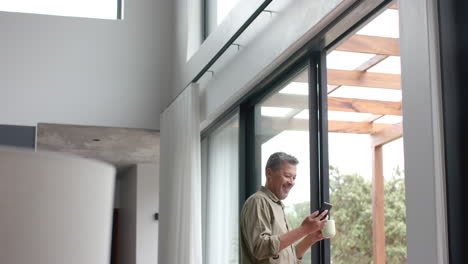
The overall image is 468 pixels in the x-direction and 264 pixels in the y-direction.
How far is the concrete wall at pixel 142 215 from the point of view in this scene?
9.36 meters

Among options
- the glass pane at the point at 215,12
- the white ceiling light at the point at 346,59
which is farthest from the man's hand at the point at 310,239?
the glass pane at the point at 215,12

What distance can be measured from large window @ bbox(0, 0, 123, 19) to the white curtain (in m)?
1.48

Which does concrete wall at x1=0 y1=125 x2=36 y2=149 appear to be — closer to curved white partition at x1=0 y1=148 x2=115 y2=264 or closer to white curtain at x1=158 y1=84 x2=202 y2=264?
white curtain at x1=158 y1=84 x2=202 y2=264

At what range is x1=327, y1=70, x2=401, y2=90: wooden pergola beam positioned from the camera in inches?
135

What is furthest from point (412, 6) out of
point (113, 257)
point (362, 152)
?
point (113, 257)

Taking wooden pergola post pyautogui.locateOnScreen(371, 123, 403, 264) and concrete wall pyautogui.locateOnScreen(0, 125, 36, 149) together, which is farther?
concrete wall pyautogui.locateOnScreen(0, 125, 36, 149)

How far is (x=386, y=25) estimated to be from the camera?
3.52 m

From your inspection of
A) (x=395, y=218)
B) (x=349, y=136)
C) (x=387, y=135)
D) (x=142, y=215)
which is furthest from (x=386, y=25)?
(x=142, y=215)

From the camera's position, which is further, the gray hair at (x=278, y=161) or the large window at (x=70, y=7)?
the large window at (x=70, y=7)

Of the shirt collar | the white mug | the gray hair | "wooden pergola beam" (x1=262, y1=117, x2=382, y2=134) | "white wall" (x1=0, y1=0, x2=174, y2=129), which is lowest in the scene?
the white mug

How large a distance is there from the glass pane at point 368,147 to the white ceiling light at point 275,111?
594 millimetres

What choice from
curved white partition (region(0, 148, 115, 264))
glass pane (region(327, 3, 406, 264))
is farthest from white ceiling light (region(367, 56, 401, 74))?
curved white partition (region(0, 148, 115, 264))

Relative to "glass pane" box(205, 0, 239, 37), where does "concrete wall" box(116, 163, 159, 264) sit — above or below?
below

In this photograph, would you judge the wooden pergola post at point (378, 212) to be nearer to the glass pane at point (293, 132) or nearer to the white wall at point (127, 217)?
the glass pane at point (293, 132)
